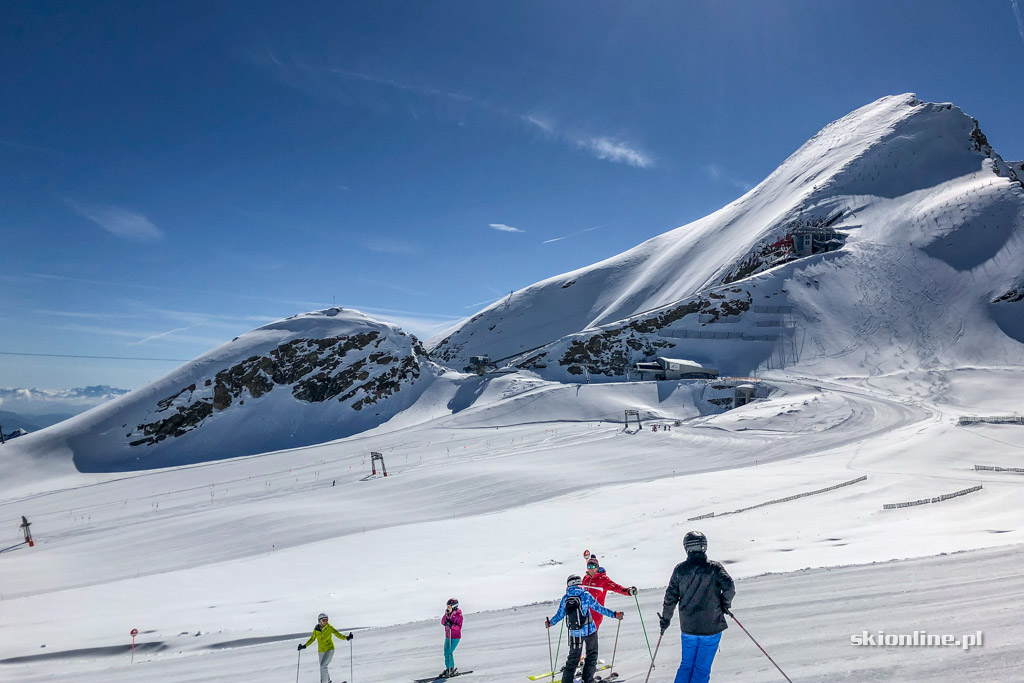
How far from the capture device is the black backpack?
659 centimetres

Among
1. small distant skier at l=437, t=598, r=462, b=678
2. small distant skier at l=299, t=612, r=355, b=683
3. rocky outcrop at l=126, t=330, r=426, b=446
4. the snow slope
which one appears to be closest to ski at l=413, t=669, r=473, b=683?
small distant skier at l=437, t=598, r=462, b=678

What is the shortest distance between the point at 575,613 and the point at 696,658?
178 centimetres

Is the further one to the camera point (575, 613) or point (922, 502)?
point (922, 502)

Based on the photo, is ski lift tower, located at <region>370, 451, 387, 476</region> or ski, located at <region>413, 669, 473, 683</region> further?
ski lift tower, located at <region>370, 451, 387, 476</region>

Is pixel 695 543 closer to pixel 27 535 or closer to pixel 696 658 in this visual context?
pixel 696 658

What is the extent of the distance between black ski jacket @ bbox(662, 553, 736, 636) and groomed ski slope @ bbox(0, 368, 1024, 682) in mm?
2018

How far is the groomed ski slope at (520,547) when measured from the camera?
8.05 m

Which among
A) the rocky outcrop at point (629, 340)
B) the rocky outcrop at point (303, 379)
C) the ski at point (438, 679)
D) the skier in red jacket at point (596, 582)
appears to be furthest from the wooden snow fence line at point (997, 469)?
the rocky outcrop at point (303, 379)

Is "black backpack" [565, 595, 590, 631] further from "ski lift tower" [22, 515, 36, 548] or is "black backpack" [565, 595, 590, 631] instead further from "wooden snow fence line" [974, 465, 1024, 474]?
"ski lift tower" [22, 515, 36, 548]

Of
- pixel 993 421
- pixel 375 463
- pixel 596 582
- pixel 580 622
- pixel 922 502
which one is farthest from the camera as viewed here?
pixel 375 463

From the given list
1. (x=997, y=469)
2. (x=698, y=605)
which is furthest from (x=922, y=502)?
(x=698, y=605)

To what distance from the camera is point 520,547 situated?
16.9 m

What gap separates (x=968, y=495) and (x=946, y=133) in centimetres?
14610

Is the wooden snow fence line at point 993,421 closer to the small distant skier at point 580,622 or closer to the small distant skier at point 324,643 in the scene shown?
the small distant skier at point 580,622
